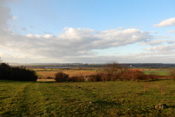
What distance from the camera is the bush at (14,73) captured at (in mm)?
55312

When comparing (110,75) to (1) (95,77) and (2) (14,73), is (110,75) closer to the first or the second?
(1) (95,77)

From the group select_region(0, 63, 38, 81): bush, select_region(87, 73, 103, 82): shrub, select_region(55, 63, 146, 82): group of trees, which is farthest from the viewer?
select_region(87, 73, 103, 82): shrub

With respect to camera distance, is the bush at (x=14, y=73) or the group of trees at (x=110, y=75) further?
the group of trees at (x=110, y=75)

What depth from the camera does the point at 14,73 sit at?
56.4 m

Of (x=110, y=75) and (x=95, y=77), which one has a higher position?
(x=110, y=75)

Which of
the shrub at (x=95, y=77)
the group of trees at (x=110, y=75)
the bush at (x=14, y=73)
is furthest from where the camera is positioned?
the shrub at (x=95, y=77)

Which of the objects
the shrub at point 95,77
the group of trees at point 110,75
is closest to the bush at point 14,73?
the group of trees at point 110,75

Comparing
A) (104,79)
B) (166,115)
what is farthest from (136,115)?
(104,79)

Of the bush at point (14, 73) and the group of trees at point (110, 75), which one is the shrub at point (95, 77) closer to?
the group of trees at point (110, 75)

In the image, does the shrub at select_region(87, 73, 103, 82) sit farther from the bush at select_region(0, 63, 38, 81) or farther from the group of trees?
the bush at select_region(0, 63, 38, 81)

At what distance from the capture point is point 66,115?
8.95 m

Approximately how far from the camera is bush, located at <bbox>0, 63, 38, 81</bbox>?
55312 mm

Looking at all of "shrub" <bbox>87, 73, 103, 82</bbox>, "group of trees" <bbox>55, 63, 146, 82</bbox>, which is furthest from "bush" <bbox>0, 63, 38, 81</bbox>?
"shrub" <bbox>87, 73, 103, 82</bbox>

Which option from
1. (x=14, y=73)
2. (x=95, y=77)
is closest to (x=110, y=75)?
(x=95, y=77)
